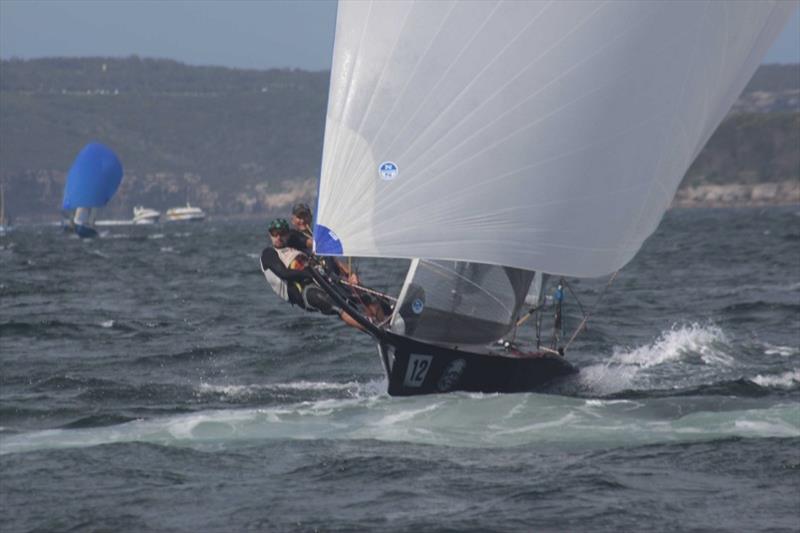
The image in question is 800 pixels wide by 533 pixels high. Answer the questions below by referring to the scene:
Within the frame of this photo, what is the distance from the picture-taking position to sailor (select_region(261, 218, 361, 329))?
13109 mm

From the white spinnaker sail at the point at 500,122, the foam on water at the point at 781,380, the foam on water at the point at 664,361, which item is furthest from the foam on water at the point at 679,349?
the white spinnaker sail at the point at 500,122

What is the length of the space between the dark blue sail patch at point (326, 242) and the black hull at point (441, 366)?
0.68 meters

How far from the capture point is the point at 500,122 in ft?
41.3

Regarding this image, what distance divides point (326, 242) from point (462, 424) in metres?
1.75

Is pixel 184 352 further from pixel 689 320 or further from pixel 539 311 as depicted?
pixel 689 320

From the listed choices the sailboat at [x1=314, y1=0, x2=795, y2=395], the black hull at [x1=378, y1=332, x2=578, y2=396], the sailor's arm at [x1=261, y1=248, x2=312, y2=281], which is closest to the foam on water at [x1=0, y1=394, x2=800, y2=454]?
the black hull at [x1=378, y1=332, x2=578, y2=396]

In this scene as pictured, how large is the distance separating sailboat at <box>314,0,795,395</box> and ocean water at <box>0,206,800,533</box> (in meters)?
0.76

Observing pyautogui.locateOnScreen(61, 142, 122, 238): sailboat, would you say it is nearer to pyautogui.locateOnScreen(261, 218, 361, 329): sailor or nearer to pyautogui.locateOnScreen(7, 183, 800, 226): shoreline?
pyautogui.locateOnScreen(261, 218, 361, 329): sailor

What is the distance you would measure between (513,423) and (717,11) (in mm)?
3819

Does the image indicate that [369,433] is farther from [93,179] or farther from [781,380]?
[93,179]

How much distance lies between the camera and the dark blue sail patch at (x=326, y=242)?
12.4 m

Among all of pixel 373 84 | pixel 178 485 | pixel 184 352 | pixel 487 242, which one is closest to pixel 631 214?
pixel 487 242

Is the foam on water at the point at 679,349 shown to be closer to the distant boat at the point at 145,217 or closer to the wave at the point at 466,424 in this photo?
the wave at the point at 466,424

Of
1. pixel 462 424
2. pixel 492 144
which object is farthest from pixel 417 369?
pixel 492 144
